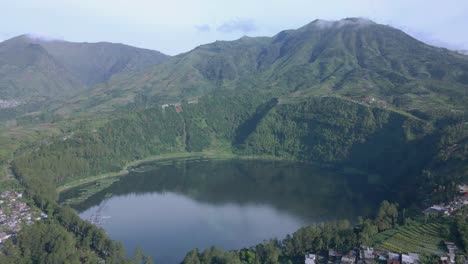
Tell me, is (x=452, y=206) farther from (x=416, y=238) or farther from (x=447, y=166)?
(x=447, y=166)

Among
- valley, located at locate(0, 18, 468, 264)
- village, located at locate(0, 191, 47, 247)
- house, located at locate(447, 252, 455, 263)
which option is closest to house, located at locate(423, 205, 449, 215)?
valley, located at locate(0, 18, 468, 264)

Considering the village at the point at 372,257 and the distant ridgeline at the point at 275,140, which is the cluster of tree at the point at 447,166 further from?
the village at the point at 372,257

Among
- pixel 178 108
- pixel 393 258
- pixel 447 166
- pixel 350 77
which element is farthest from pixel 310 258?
pixel 350 77

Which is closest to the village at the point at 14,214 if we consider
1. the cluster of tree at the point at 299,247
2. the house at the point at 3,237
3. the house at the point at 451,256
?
the house at the point at 3,237

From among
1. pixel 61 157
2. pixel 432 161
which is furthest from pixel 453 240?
pixel 61 157

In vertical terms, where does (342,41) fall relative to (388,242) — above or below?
above

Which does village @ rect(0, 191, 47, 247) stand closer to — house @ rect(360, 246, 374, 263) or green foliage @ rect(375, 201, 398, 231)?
house @ rect(360, 246, 374, 263)

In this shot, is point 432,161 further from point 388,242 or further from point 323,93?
point 323,93
